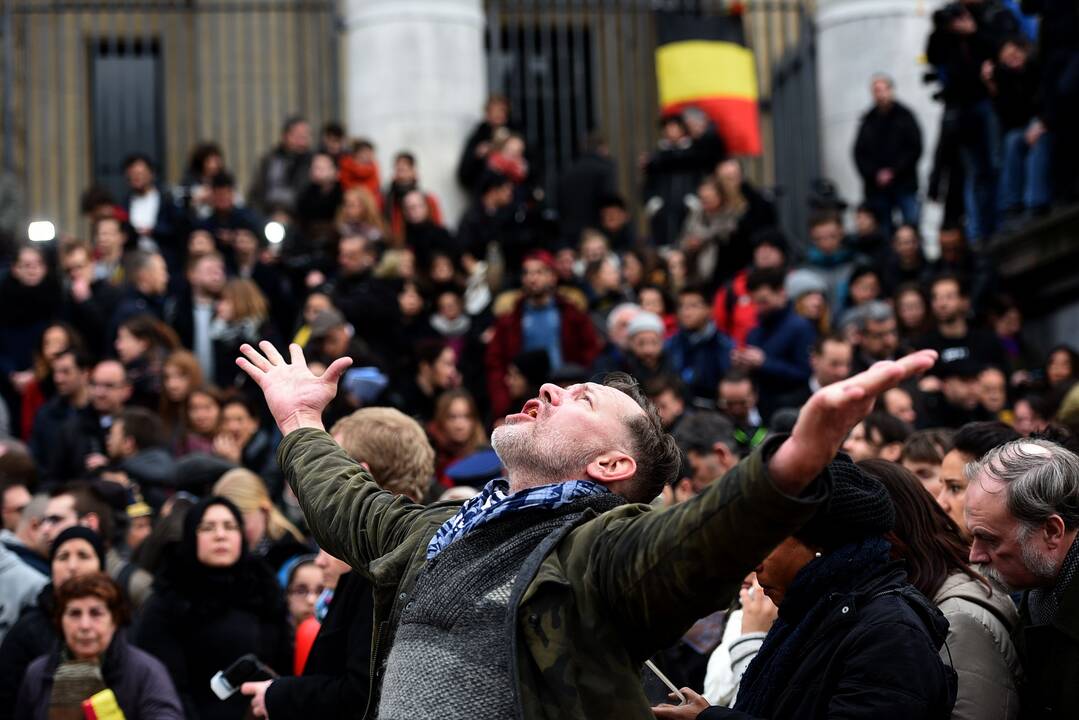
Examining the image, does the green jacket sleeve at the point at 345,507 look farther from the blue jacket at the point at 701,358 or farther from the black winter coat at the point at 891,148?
the black winter coat at the point at 891,148

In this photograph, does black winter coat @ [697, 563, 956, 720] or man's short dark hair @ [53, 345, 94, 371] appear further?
man's short dark hair @ [53, 345, 94, 371]

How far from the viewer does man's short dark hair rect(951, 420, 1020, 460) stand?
5.52 m

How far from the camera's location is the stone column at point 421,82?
16.8 meters

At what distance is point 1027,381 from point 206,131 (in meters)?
11.4

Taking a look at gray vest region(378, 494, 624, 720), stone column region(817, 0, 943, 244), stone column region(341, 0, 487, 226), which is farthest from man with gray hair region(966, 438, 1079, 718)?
stone column region(817, 0, 943, 244)

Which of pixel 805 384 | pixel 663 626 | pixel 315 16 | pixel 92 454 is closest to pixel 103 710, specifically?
pixel 663 626

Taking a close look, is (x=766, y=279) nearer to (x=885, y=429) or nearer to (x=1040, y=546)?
(x=885, y=429)

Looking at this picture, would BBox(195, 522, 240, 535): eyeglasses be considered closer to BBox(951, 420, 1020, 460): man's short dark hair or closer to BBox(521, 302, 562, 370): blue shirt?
BBox(951, 420, 1020, 460): man's short dark hair

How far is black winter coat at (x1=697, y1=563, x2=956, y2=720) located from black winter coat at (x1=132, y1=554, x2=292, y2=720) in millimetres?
3250

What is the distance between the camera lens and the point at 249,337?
1199 centimetres

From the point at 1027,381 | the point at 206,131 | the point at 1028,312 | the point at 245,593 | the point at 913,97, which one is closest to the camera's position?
the point at 245,593

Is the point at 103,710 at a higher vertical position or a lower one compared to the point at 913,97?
lower

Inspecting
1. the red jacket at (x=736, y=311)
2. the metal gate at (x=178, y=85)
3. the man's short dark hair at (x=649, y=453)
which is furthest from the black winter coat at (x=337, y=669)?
the metal gate at (x=178, y=85)

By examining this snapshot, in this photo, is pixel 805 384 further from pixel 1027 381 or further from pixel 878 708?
pixel 878 708
